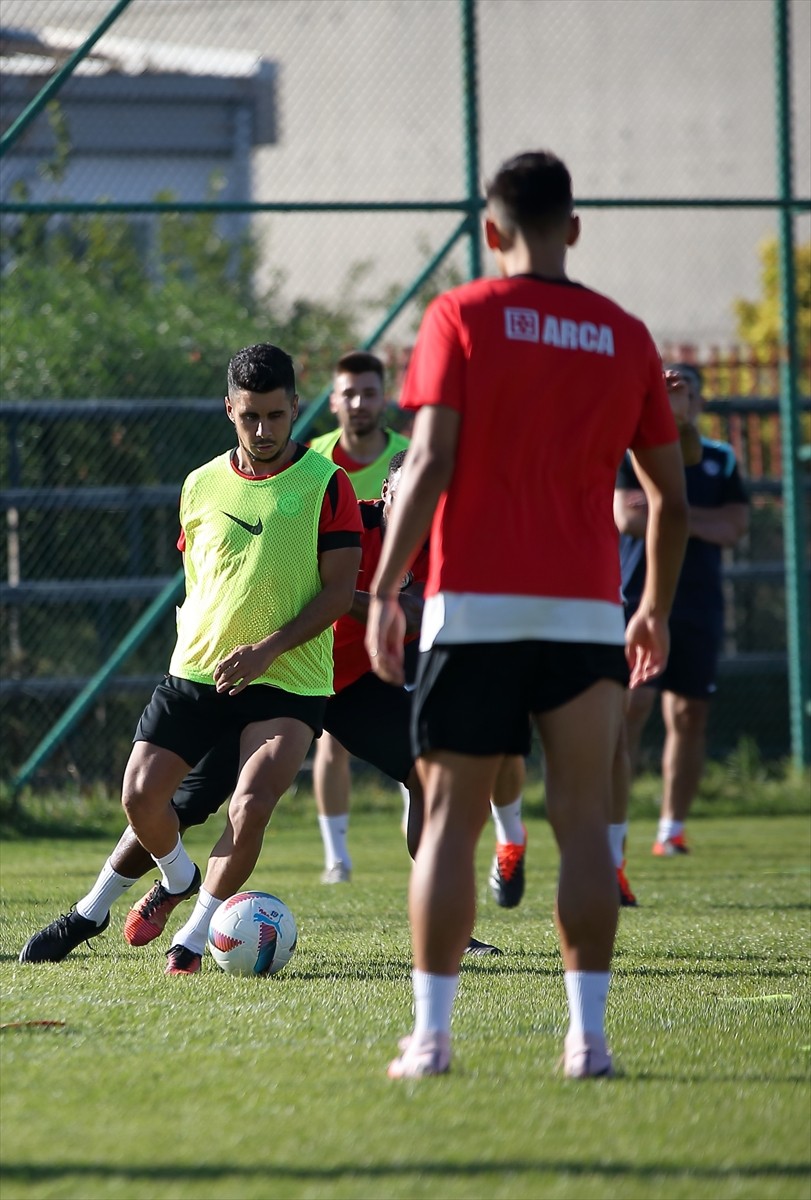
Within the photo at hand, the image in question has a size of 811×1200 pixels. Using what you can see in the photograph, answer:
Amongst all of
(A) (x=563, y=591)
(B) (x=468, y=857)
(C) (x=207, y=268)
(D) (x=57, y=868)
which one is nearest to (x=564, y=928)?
(B) (x=468, y=857)

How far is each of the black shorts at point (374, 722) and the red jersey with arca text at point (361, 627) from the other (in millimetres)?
43

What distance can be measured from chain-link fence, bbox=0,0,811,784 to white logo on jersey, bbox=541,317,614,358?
631cm

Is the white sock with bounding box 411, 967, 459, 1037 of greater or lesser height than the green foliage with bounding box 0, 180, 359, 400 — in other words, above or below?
below

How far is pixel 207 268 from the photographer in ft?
54.1

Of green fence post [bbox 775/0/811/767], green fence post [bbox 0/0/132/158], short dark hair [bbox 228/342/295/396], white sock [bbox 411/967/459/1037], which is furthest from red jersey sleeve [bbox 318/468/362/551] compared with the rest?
green fence post [bbox 775/0/811/767]

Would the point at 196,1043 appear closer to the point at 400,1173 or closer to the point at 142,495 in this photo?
the point at 400,1173

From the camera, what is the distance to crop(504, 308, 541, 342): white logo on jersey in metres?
3.59

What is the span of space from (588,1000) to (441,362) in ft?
4.75

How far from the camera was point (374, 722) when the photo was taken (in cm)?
599

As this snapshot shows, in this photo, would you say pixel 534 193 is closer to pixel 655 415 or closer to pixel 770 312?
pixel 655 415

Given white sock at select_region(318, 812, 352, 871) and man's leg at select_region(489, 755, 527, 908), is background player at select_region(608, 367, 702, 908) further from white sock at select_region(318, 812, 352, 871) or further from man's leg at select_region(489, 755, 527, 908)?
white sock at select_region(318, 812, 352, 871)

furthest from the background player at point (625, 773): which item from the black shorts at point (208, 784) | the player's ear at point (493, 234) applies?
the player's ear at point (493, 234)

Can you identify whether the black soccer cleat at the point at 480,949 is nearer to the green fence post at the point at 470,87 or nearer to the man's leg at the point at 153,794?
the man's leg at the point at 153,794

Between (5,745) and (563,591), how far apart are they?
7.58m
